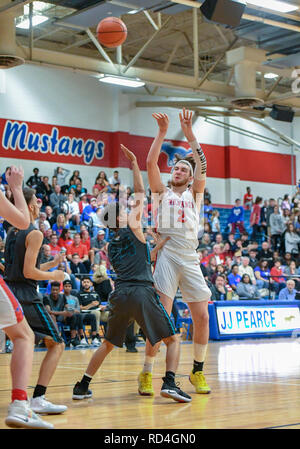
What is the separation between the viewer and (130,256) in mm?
5902

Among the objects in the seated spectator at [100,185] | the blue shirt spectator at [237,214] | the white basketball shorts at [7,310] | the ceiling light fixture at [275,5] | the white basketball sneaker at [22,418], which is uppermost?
the ceiling light fixture at [275,5]

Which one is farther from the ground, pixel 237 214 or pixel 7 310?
pixel 237 214

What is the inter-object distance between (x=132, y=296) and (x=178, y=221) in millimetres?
1013

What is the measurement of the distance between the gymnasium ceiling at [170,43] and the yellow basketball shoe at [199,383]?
9.45 m

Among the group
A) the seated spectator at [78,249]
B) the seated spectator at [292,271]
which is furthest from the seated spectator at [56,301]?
the seated spectator at [292,271]

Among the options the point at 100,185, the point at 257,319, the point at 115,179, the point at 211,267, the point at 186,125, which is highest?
the point at 115,179

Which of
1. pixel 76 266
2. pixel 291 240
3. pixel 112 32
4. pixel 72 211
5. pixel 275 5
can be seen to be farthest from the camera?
pixel 291 240

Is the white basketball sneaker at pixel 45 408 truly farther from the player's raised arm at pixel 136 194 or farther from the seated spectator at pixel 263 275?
the seated spectator at pixel 263 275

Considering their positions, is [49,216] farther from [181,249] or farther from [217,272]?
[181,249]

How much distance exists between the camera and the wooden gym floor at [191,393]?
475 cm

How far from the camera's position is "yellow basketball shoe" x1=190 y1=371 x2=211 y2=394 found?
627 cm

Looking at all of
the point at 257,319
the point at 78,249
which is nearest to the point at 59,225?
the point at 78,249

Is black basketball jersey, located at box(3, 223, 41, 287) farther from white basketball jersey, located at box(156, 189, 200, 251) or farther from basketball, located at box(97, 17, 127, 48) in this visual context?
basketball, located at box(97, 17, 127, 48)
